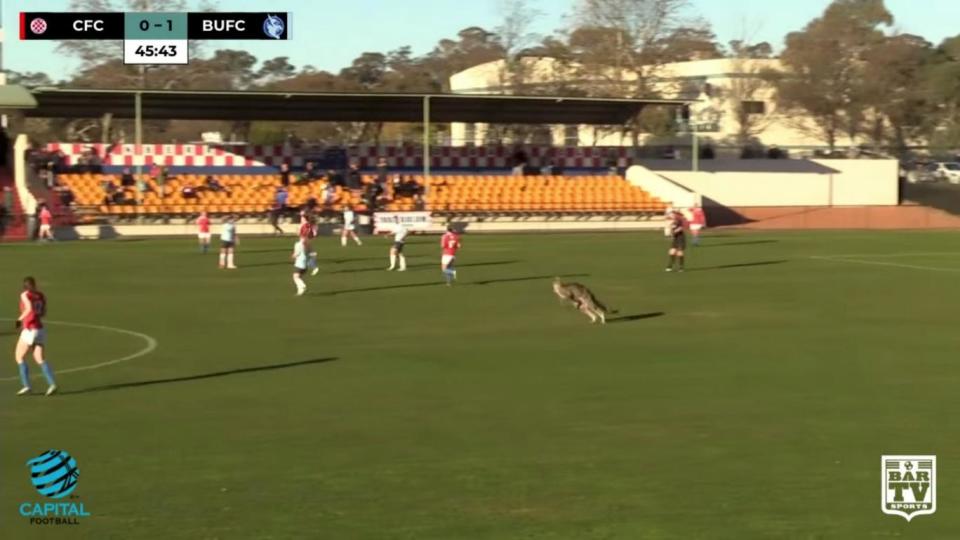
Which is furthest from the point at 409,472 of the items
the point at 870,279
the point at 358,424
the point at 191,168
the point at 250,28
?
the point at 191,168

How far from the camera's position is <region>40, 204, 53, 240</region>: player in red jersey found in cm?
5009

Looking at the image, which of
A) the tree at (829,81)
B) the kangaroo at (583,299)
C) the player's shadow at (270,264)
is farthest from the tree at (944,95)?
the kangaroo at (583,299)

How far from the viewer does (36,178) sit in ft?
191

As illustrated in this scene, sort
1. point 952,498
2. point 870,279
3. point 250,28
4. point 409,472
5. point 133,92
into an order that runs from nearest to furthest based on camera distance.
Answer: point 952,498 < point 409,472 < point 250,28 < point 870,279 < point 133,92

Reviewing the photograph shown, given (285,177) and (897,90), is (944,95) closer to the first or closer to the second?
(897,90)

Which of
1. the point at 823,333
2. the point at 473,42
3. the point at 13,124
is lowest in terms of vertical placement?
the point at 823,333

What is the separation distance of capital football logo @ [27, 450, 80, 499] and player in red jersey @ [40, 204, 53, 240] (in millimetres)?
37966

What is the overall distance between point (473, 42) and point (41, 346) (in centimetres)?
13498

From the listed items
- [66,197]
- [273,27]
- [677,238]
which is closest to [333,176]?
[66,197]

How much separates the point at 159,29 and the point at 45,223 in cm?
2415

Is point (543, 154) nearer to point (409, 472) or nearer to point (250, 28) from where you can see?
point (250, 28)

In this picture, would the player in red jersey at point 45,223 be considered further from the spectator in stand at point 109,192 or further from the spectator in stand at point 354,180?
the spectator in stand at point 354,180

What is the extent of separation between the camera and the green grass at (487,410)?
11.9m

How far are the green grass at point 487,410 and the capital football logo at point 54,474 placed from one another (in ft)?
0.54
